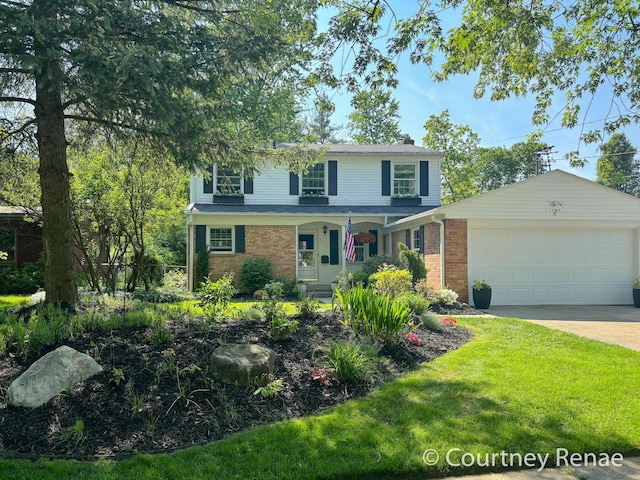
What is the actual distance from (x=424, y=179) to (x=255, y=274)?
26.1 feet

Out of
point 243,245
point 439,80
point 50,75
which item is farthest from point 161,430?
point 243,245

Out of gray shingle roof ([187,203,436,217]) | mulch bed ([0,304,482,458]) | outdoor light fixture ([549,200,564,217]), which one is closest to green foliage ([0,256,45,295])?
gray shingle roof ([187,203,436,217])

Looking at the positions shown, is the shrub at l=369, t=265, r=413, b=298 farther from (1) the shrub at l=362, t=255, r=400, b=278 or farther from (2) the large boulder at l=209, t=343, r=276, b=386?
(2) the large boulder at l=209, t=343, r=276, b=386

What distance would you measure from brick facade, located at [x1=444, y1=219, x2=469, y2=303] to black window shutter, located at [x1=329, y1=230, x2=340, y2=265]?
609 cm

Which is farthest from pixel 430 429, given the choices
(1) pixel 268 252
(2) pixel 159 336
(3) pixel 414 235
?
(1) pixel 268 252

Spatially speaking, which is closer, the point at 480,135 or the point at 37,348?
the point at 37,348

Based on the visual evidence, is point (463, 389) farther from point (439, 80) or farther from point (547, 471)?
point (439, 80)

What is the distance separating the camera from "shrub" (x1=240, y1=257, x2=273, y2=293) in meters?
14.7

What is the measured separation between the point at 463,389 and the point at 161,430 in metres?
3.16

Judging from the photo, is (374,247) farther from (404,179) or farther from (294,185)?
(294,185)

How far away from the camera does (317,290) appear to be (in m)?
16.3

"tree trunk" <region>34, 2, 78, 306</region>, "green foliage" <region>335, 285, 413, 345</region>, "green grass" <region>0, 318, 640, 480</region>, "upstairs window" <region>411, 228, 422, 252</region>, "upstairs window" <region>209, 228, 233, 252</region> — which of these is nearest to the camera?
"green grass" <region>0, 318, 640, 480</region>

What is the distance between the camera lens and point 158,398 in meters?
4.21

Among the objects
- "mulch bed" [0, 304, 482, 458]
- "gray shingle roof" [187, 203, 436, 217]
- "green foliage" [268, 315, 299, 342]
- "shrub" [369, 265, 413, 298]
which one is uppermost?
"gray shingle roof" [187, 203, 436, 217]
